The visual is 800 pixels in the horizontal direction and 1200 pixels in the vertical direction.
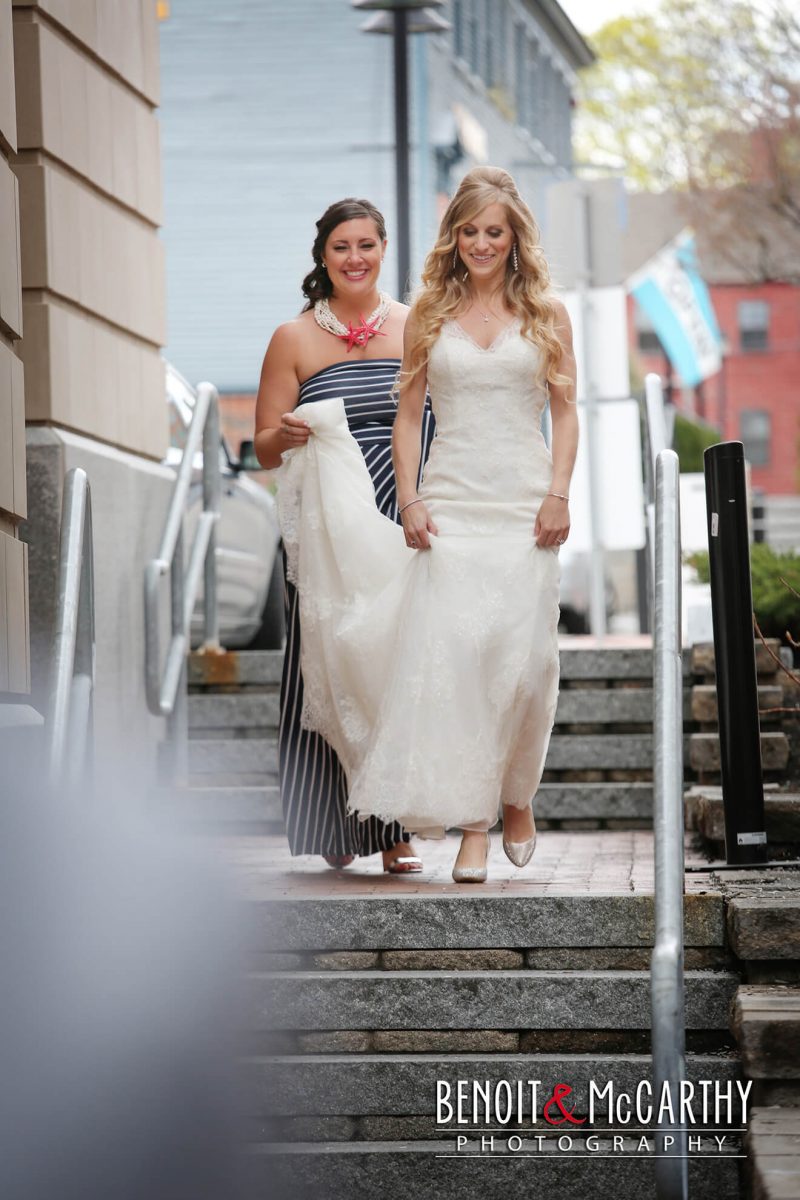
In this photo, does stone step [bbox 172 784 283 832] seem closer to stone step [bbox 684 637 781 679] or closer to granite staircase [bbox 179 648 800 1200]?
stone step [bbox 684 637 781 679]

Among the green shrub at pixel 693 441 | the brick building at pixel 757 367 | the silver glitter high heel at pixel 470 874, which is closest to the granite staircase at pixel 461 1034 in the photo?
the silver glitter high heel at pixel 470 874

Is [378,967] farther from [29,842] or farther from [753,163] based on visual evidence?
[753,163]

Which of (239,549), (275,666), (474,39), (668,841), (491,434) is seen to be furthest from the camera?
(474,39)

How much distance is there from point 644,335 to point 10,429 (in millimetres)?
51445

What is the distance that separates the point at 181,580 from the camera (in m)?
8.07

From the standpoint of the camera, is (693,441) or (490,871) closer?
(490,871)

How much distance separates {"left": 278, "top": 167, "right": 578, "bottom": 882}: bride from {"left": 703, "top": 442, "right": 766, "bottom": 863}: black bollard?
0.46 m

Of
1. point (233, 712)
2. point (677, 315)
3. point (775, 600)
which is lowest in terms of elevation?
point (233, 712)

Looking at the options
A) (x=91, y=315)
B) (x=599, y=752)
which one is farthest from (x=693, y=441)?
(x=91, y=315)

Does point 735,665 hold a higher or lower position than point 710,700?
higher

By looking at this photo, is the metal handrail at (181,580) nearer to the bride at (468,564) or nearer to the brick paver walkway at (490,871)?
the brick paver walkway at (490,871)

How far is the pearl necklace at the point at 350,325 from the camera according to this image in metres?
6.20

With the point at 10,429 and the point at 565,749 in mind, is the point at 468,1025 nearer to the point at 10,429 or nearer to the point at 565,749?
the point at 10,429

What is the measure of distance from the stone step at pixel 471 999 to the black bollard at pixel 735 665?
0.80 m
